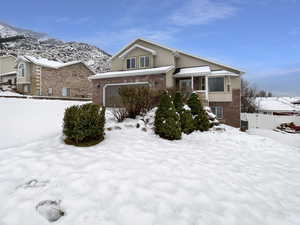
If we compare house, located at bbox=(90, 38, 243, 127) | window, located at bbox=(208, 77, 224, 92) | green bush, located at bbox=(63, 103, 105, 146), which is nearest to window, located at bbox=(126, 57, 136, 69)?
house, located at bbox=(90, 38, 243, 127)

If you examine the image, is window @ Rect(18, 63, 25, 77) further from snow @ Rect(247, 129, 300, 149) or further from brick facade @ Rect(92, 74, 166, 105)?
snow @ Rect(247, 129, 300, 149)

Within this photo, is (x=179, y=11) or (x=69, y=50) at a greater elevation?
(x=69, y=50)

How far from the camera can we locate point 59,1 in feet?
46.9

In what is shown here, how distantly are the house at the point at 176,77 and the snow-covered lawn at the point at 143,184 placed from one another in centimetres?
1078

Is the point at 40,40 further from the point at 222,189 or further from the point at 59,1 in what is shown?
the point at 222,189

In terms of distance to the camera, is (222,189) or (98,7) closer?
(222,189)

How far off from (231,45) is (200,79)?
4.43 meters

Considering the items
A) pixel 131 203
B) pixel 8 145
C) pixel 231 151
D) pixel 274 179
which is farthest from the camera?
pixel 231 151

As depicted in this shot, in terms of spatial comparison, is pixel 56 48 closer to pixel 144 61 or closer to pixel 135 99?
pixel 144 61

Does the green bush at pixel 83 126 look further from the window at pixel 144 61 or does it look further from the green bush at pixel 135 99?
the window at pixel 144 61

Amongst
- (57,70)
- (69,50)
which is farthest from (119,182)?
(69,50)

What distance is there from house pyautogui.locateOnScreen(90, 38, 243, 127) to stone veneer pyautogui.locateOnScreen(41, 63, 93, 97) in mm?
10991

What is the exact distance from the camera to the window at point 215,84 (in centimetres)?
1655

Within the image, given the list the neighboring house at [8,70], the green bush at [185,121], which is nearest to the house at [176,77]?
the green bush at [185,121]
